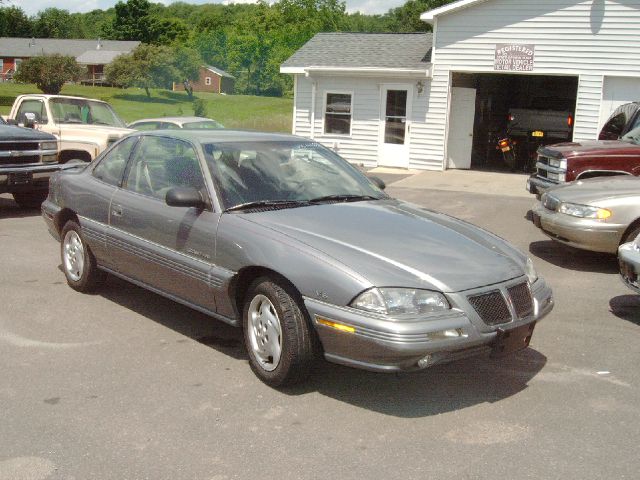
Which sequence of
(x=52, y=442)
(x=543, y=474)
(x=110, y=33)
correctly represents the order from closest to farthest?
(x=543, y=474), (x=52, y=442), (x=110, y=33)

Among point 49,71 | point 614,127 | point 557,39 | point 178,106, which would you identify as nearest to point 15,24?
point 49,71

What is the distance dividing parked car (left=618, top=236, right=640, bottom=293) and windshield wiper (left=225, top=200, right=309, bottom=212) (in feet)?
9.83

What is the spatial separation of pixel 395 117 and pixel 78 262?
1451cm

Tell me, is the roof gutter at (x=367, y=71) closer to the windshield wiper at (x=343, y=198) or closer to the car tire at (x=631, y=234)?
the car tire at (x=631, y=234)

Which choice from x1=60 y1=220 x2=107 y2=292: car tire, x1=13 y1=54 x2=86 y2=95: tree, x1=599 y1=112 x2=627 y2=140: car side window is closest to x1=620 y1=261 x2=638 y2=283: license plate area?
x1=60 y1=220 x2=107 y2=292: car tire

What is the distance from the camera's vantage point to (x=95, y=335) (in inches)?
227

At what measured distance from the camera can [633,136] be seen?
11.6 m

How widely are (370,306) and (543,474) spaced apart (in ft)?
4.10

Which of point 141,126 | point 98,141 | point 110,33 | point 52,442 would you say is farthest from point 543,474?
point 110,33

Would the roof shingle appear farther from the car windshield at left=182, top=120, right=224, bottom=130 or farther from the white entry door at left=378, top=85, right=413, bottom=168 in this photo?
the car windshield at left=182, top=120, right=224, bottom=130

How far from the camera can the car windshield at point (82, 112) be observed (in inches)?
544

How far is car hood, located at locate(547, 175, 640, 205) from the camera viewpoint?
8445mm

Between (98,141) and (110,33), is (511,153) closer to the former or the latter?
(98,141)

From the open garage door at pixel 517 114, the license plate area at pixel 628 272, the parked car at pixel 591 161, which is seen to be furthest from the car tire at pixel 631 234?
the open garage door at pixel 517 114
